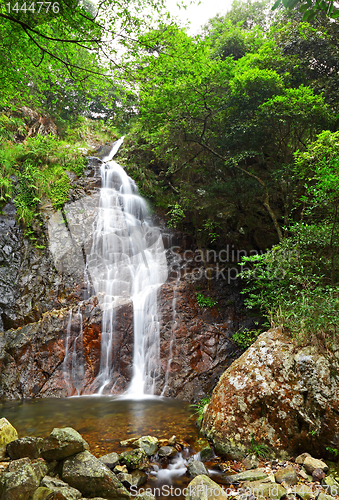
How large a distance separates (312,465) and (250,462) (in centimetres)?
83

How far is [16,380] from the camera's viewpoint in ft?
25.4

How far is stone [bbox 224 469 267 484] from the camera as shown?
3.60 m

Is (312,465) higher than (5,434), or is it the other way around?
(5,434)

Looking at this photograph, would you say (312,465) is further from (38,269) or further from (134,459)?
(38,269)

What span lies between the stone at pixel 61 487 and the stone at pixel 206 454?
196 cm

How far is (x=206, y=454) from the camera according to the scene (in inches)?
172

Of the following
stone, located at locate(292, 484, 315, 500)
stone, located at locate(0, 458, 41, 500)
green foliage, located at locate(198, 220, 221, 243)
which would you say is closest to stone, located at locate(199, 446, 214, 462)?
stone, located at locate(292, 484, 315, 500)

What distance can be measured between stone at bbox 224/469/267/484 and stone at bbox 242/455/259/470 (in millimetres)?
226

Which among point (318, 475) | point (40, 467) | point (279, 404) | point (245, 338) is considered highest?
point (245, 338)

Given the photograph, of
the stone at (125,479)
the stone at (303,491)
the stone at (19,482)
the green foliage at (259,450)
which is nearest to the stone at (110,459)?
the stone at (125,479)

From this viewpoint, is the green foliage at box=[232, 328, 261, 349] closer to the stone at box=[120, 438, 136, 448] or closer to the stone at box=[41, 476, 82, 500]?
the stone at box=[120, 438, 136, 448]

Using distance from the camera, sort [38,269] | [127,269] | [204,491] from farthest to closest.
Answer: [127,269], [38,269], [204,491]

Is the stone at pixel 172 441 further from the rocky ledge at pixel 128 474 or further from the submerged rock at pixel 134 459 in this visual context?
the submerged rock at pixel 134 459

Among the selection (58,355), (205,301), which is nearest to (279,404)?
(205,301)
